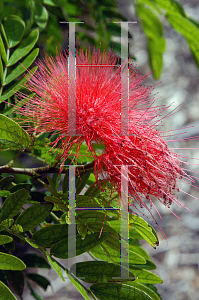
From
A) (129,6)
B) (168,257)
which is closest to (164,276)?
(168,257)

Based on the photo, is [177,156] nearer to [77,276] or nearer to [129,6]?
[77,276]

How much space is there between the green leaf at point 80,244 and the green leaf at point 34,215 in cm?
4

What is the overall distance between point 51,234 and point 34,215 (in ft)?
0.13

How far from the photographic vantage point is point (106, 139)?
388mm

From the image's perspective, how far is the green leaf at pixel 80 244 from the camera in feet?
1.21

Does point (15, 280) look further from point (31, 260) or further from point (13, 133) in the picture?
point (13, 133)

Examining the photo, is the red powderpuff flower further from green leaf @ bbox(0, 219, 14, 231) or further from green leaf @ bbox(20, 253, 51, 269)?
green leaf @ bbox(20, 253, 51, 269)

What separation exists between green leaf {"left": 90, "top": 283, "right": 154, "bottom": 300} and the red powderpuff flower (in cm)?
12

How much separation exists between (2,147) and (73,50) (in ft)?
0.65

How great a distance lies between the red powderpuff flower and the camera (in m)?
0.38

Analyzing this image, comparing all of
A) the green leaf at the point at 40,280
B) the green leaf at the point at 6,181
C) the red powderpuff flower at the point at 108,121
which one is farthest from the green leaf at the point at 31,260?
the red powderpuff flower at the point at 108,121

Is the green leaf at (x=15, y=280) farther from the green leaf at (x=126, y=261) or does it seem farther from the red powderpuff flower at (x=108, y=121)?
the red powderpuff flower at (x=108, y=121)

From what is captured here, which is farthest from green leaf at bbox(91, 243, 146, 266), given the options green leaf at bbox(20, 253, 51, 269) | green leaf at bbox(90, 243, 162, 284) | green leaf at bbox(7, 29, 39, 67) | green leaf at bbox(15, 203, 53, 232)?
green leaf at bbox(7, 29, 39, 67)

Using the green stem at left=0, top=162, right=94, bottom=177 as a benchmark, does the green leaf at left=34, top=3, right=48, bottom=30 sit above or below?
above
